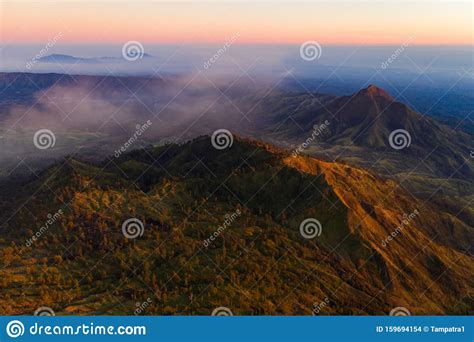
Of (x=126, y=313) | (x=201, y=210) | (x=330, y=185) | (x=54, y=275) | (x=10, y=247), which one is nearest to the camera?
(x=126, y=313)

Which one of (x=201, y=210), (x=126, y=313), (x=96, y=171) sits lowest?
(x=126, y=313)

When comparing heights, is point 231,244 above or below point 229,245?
above

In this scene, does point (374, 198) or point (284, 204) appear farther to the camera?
point (374, 198)

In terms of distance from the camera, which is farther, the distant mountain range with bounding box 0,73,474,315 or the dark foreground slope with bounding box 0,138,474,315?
the distant mountain range with bounding box 0,73,474,315

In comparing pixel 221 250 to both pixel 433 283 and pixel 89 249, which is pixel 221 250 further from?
pixel 433 283

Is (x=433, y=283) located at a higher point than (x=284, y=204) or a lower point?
lower

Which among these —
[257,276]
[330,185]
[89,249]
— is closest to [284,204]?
[330,185]

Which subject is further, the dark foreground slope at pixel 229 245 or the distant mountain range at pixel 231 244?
the distant mountain range at pixel 231 244

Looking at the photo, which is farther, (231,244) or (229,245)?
(231,244)
